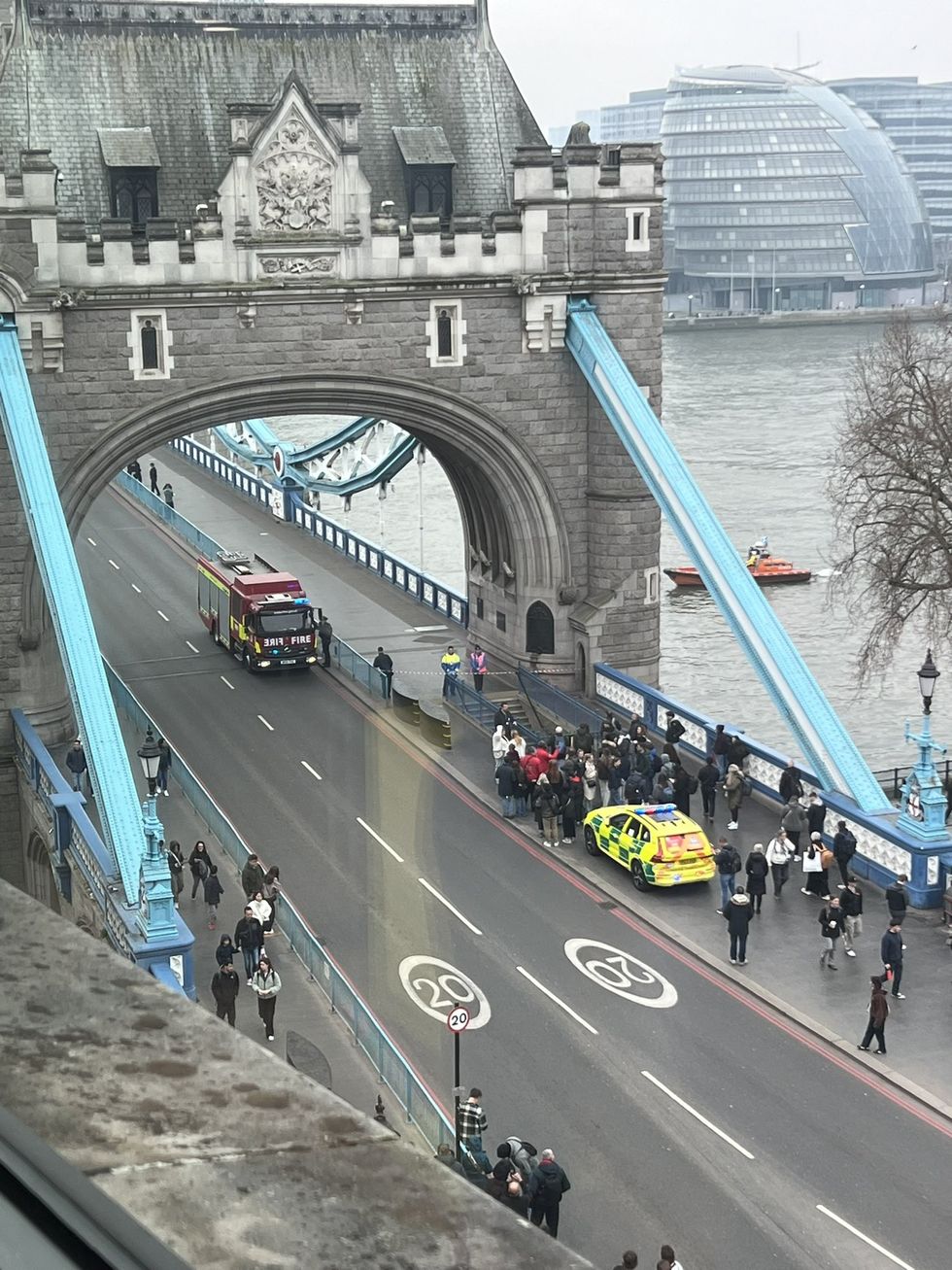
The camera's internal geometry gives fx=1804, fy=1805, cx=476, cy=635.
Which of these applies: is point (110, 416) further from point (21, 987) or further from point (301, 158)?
point (21, 987)

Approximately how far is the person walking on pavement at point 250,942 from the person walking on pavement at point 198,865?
3.10 metres

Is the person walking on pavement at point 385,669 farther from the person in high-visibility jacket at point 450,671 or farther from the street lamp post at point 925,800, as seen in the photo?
the street lamp post at point 925,800

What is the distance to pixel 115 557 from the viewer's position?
2448 inches

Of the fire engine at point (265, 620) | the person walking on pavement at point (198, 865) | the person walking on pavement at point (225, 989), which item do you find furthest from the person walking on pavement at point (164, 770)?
the fire engine at point (265, 620)

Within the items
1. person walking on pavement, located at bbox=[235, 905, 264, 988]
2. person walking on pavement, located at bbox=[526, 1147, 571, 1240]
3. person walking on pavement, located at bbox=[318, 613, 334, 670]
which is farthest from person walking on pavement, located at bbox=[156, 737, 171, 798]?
person walking on pavement, located at bbox=[526, 1147, 571, 1240]

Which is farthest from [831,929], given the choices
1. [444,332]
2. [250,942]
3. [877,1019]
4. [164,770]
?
[444,332]

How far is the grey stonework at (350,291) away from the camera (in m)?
37.4

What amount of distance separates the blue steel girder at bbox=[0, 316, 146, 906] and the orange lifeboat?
38.1m

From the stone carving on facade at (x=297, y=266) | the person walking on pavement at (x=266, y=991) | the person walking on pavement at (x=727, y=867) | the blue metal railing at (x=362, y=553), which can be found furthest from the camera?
the blue metal railing at (x=362, y=553)

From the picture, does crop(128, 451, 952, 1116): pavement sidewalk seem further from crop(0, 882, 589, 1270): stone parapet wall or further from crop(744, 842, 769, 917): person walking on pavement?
crop(0, 882, 589, 1270): stone parapet wall

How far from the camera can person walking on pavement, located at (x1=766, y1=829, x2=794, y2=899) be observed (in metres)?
29.1

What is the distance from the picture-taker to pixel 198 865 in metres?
29.4

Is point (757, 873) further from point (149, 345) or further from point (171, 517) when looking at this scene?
point (171, 517)

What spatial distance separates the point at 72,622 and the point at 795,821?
13.0 m
